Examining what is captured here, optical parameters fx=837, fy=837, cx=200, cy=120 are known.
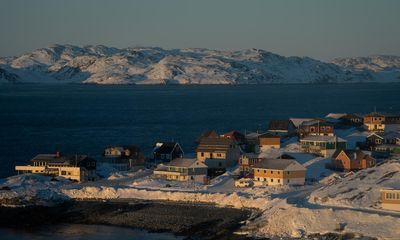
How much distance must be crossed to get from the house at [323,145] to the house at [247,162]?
4.21 meters

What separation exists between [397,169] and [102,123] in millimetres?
53706

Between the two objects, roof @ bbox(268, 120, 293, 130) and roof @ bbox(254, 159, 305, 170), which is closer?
roof @ bbox(254, 159, 305, 170)

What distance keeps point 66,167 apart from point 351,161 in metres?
15.2

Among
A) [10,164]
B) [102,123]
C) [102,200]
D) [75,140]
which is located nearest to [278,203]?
[102,200]

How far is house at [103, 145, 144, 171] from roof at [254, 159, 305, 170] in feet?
29.8

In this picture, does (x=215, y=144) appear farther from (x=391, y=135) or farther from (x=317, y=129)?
(x=391, y=135)

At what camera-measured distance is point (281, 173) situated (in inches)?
1601

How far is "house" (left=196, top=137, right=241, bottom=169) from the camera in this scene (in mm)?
47312

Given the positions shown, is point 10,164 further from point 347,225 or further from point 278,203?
point 347,225

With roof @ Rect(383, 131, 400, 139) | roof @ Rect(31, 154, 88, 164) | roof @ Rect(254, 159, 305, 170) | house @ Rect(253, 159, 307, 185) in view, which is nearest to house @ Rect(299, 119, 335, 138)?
roof @ Rect(383, 131, 400, 139)

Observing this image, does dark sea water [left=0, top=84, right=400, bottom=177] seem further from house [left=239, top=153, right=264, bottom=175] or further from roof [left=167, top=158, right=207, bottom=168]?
house [left=239, top=153, right=264, bottom=175]

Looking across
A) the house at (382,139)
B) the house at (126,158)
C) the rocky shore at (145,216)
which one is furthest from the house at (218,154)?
the rocky shore at (145,216)

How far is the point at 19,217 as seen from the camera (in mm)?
36500

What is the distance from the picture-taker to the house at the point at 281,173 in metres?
40.6
